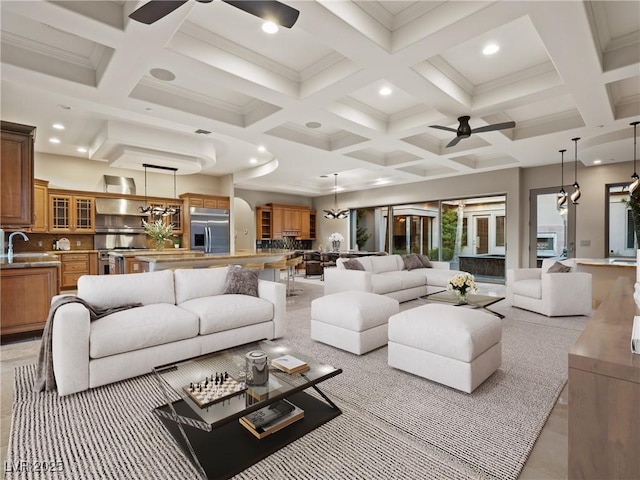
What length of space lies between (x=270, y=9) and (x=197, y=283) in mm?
2884

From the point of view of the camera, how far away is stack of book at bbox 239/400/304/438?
198 cm

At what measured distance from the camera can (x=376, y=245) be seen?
38.7 ft

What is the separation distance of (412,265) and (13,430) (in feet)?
20.6

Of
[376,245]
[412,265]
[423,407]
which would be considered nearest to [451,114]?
[412,265]

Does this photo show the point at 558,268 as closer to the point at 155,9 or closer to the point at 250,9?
the point at 250,9

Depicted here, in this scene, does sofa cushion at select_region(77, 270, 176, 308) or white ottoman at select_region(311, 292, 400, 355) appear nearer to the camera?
sofa cushion at select_region(77, 270, 176, 308)

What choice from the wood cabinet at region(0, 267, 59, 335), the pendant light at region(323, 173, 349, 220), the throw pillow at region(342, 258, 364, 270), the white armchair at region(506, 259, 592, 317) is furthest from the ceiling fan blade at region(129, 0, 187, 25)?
the pendant light at region(323, 173, 349, 220)

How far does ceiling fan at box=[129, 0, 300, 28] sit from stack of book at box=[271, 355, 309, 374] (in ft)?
7.23

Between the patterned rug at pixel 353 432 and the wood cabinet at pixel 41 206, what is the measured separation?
5505mm

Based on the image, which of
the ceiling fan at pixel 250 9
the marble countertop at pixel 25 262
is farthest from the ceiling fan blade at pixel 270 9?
the marble countertop at pixel 25 262

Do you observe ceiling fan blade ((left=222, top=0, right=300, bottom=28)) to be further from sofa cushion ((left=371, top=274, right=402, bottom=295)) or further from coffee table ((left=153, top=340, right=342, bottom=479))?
sofa cushion ((left=371, top=274, right=402, bottom=295))

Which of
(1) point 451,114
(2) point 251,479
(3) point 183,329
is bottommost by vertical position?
(2) point 251,479

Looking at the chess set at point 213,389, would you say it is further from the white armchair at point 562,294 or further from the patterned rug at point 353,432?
the white armchair at point 562,294

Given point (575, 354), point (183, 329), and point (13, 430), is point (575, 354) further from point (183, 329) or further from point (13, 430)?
point (13, 430)
